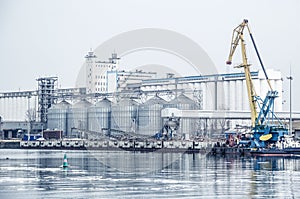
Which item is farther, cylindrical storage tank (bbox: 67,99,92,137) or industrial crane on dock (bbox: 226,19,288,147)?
cylindrical storage tank (bbox: 67,99,92,137)

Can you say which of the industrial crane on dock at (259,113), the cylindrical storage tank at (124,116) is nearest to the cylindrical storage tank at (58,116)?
the cylindrical storage tank at (124,116)

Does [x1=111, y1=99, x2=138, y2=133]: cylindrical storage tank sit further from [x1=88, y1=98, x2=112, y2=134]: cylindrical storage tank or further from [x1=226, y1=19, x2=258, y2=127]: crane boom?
[x1=226, y1=19, x2=258, y2=127]: crane boom

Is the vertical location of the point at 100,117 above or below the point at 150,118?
above

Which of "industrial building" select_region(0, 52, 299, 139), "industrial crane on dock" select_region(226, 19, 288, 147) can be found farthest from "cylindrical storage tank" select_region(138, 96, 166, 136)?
"industrial crane on dock" select_region(226, 19, 288, 147)

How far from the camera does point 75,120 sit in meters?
134

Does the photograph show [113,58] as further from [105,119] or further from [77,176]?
[77,176]

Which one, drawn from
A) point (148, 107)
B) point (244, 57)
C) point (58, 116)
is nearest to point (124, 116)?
point (148, 107)

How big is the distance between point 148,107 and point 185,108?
702cm

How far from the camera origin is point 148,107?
121000 mm

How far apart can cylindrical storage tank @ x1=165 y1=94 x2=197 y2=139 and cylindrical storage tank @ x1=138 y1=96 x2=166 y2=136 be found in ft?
7.81

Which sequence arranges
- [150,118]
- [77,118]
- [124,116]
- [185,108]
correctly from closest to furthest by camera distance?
[185,108]
[150,118]
[124,116]
[77,118]

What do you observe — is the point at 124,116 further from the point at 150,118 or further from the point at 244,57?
the point at 244,57

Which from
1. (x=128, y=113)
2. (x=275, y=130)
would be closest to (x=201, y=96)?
(x=128, y=113)

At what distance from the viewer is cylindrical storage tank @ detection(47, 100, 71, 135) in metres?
134
